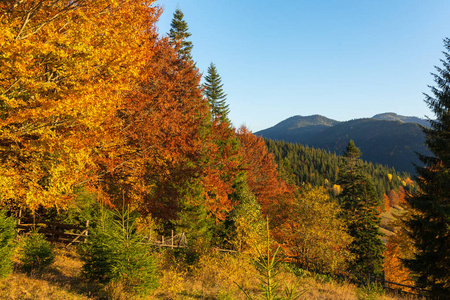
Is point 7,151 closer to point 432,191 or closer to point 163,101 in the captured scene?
point 163,101

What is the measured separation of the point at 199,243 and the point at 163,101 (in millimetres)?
7212

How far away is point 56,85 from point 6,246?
5143mm

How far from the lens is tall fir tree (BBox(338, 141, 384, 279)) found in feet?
91.1

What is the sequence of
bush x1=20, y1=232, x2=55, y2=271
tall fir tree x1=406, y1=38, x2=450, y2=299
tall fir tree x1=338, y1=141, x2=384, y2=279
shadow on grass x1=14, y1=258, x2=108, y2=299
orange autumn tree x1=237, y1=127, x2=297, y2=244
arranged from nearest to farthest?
shadow on grass x1=14, y1=258, x2=108, y2=299, bush x1=20, y1=232, x2=55, y2=271, tall fir tree x1=406, y1=38, x2=450, y2=299, tall fir tree x1=338, y1=141, x2=384, y2=279, orange autumn tree x1=237, y1=127, x2=297, y2=244

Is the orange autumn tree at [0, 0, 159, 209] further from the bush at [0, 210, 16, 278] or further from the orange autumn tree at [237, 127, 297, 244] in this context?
the orange autumn tree at [237, 127, 297, 244]

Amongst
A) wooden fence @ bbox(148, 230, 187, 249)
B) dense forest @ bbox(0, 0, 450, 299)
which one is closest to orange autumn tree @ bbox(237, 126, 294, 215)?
dense forest @ bbox(0, 0, 450, 299)

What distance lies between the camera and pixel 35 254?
9172mm

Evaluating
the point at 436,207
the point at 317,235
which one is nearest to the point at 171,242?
the point at 317,235

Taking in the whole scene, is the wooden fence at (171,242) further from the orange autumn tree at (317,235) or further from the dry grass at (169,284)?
the orange autumn tree at (317,235)

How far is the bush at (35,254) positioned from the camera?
908cm

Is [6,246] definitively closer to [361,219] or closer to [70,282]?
[70,282]

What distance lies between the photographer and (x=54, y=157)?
8.27 metres

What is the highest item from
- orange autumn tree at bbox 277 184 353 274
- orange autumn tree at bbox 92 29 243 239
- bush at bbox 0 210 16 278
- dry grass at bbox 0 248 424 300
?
orange autumn tree at bbox 92 29 243 239

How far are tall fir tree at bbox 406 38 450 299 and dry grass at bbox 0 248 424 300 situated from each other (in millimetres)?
4088
